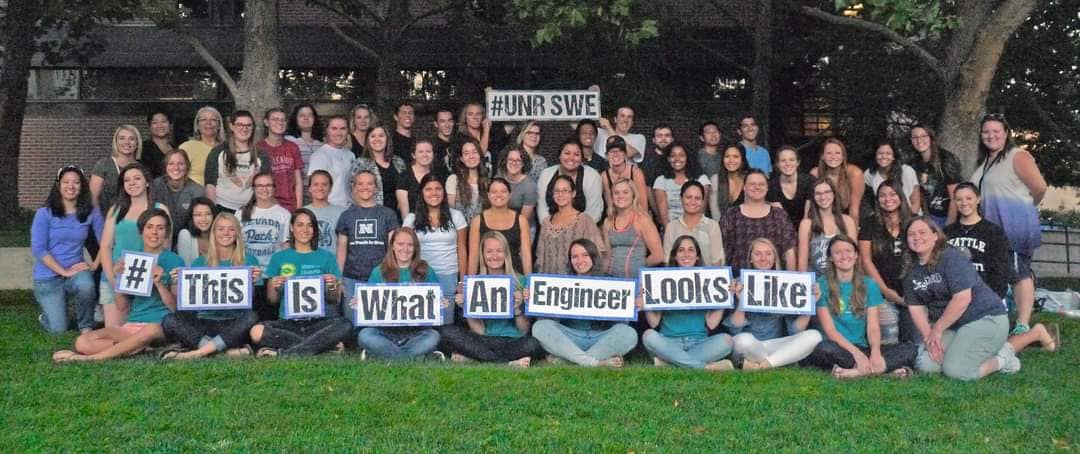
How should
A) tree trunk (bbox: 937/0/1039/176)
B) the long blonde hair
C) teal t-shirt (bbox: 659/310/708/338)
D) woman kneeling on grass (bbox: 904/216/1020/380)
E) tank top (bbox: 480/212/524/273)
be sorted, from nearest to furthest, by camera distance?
woman kneeling on grass (bbox: 904/216/1020/380)
teal t-shirt (bbox: 659/310/708/338)
the long blonde hair
tank top (bbox: 480/212/524/273)
tree trunk (bbox: 937/0/1039/176)

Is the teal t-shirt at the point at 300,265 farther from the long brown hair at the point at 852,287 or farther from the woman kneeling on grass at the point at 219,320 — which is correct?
the long brown hair at the point at 852,287

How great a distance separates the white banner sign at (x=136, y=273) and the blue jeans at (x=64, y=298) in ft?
4.44

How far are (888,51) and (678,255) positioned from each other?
35.7 ft

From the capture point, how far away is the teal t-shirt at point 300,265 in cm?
840

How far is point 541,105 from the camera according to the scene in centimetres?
1034

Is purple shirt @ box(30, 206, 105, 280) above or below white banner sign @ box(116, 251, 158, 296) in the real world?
above

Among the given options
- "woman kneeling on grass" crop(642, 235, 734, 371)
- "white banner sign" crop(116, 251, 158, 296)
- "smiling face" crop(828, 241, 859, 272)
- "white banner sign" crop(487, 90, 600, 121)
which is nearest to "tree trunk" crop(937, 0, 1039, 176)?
"white banner sign" crop(487, 90, 600, 121)

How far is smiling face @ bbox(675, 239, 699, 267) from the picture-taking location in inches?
318

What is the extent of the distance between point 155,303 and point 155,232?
0.56 m

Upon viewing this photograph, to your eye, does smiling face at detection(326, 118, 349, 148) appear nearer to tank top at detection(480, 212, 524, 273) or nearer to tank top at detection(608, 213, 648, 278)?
tank top at detection(480, 212, 524, 273)

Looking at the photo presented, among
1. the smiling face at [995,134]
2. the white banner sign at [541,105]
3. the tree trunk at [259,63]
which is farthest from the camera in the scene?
the tree trunk at [259,63]

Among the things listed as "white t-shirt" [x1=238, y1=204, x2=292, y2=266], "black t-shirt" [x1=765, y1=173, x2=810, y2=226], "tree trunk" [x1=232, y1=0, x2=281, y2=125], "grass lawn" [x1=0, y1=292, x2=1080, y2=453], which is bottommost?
"grass lawn" [x1=0, y1=292, x2=1080, y2=453]

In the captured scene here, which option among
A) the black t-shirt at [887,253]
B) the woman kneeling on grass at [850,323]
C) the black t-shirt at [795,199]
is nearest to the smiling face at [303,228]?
the black t-shirt at [795,199]

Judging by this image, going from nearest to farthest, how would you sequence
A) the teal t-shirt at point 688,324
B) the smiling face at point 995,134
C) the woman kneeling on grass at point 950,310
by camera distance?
the woman kneeling on grass at point 950,310, the teal t-shirt at point 688,324, the smiling face at point 995,134
